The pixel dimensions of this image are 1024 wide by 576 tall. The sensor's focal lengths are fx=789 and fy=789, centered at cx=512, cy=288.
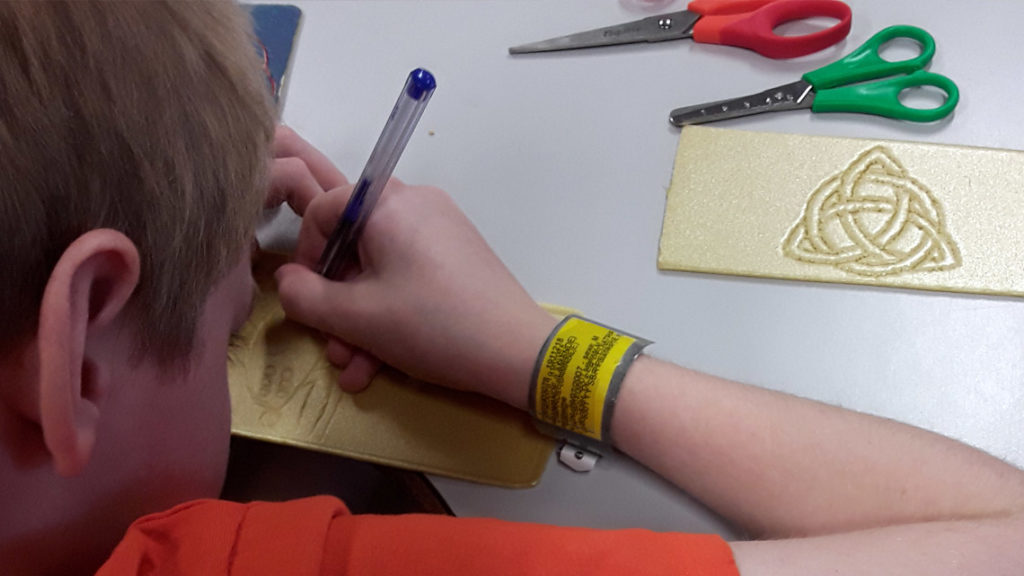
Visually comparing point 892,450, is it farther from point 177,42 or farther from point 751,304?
point 177,42

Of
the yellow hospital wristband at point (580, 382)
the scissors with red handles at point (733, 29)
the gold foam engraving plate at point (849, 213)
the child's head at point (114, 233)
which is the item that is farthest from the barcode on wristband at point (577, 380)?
the scissors with red handles at point (733, 29)

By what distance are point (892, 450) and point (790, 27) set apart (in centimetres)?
40

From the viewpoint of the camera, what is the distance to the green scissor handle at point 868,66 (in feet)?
2.17

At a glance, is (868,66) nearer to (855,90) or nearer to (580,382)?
(855,90)

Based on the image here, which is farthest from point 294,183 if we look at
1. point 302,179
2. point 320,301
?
point 320,301

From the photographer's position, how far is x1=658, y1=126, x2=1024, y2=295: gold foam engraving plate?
589mm

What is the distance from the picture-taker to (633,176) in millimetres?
653

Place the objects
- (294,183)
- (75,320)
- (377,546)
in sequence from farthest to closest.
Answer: (294,183) → (377,546) → (75,320)

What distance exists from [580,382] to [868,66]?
38 centimetres

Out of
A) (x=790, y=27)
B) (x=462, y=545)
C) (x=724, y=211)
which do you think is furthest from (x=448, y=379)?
(x=790, y=27)

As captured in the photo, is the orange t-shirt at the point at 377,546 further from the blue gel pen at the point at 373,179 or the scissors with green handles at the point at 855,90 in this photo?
the scissors with green handles at the point at 855,90

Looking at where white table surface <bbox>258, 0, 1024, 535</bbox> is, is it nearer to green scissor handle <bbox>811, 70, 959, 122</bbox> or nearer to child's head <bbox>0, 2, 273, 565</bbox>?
green scissor handle <bbox>811, 70, 959, 122</bbox>

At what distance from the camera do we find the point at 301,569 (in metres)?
0.40

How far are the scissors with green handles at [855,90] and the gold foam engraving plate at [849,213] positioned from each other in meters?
0.03
